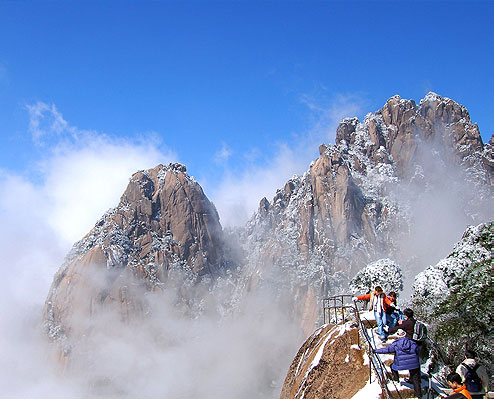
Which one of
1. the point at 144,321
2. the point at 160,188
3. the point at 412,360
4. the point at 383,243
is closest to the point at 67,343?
the point at 144,321

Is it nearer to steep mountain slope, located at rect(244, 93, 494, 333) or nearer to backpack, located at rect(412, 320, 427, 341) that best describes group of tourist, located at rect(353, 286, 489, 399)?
backpack, located at rect(412, 320, 427, 341)

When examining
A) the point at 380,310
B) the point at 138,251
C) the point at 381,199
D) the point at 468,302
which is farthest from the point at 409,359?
the point at 381,199

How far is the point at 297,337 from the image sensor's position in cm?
15088

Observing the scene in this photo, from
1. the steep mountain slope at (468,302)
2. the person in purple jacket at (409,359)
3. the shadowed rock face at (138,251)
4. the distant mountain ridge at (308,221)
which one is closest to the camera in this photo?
the person in purple jacket at (409,359)

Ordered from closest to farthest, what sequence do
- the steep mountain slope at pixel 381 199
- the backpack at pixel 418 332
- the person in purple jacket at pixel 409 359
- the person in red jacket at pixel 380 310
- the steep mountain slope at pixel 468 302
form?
the person in purple jacket at pixel 409 359, the backpack at pixel 418 332, the person in red jacket at pixel 380 310, the steep mountain slope at pixel 468 302, the steep mountain slope at pixel 381 199

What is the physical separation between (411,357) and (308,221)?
529 ft

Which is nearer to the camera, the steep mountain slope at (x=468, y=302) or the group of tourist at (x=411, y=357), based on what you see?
the group of tourist at (x=411, y=357)

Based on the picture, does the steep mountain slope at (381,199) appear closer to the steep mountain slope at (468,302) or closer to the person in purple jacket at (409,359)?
the steep mountain slope at (468,302)

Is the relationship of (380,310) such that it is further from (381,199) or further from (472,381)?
(381,199)

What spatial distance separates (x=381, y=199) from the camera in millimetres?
179250

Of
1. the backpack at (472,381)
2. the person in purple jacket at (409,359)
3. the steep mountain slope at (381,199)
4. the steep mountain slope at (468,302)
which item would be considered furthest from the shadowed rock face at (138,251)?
the backpack at (472,381)

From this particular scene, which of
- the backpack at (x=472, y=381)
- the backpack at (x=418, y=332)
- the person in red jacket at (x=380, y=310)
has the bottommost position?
the backpack at (x=472, y=381)

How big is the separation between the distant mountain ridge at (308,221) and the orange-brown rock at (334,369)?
458 feet

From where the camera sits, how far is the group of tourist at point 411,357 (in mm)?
8883
